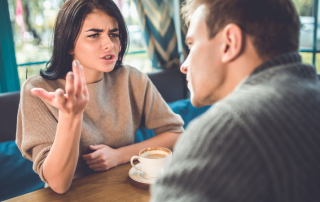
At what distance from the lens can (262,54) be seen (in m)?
0.66

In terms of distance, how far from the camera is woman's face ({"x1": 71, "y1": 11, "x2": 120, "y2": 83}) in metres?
1.31

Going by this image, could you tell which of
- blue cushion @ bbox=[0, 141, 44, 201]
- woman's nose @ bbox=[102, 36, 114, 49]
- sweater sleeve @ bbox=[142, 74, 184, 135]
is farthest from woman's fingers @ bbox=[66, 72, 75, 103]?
blue cushion @ bbox=[0, 141, 44, 201]

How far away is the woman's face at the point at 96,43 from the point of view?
131 cm

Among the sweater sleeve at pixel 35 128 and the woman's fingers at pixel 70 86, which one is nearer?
the woman's fingers at pixel 70 86

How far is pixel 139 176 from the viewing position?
103 cm

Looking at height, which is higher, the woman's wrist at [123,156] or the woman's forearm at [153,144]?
the woman's wrist at [123,156]

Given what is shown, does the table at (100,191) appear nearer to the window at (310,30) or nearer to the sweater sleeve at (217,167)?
the sweater sleeve at (217,167)

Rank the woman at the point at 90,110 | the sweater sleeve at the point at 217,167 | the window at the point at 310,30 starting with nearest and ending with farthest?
the sweater sleeve at the point at 217,167 → the woman at the point at 90,110 → the window at the point at 310,30

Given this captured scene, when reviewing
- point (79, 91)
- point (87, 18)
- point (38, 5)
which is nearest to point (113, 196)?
point (79, 91)

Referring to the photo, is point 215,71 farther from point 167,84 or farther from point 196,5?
point 167,84

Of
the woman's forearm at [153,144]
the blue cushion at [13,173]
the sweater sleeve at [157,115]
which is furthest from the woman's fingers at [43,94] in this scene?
the blue cushion at [13,173]

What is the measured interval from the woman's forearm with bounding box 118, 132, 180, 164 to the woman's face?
373 mm

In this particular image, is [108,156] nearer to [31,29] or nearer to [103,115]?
[103,115]

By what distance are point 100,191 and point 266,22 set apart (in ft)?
2.29
